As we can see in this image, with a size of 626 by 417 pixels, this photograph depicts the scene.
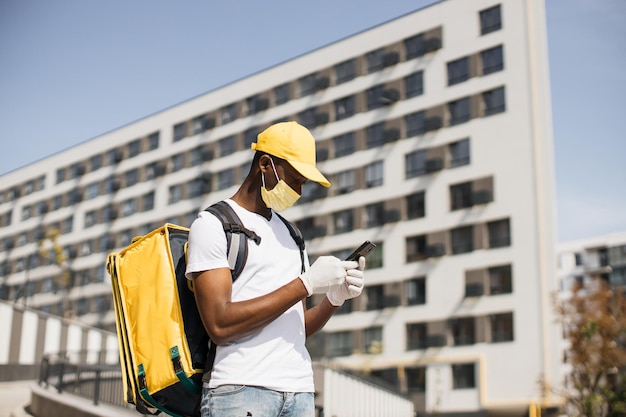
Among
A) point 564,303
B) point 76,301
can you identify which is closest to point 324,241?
point 564,303

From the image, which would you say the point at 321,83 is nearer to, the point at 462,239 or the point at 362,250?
the point at 462,239

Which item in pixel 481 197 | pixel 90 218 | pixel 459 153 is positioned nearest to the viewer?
pixel 481 197

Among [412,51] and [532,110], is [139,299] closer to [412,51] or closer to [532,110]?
[532,110]

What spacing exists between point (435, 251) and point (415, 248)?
1.90 metres

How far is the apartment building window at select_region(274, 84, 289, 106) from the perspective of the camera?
192 feet

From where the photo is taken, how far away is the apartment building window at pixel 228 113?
62150 mm

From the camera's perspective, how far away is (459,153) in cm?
4797

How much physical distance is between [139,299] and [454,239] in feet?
149

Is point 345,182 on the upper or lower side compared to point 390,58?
lower

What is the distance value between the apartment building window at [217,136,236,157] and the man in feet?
194

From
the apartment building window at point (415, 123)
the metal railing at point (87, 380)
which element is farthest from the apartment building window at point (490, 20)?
the metal railing at point (87, 380)

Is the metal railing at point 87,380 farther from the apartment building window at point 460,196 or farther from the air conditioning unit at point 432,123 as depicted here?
the air conditioning unit at point 432,123

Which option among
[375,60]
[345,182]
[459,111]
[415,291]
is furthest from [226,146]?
[415,291]

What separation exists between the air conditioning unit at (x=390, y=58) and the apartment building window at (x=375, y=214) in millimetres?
9172
